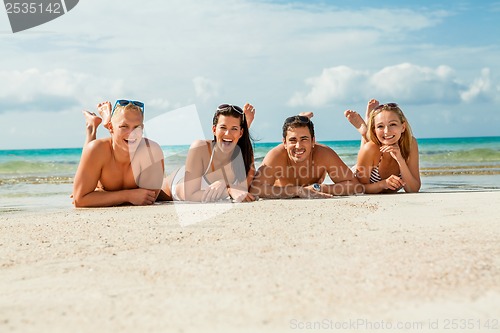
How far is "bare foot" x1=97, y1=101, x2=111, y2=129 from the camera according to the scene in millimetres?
7108

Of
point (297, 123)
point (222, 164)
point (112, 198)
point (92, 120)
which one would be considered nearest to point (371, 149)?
point (297, 123)

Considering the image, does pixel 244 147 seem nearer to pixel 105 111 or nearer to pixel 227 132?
pixel 227 132

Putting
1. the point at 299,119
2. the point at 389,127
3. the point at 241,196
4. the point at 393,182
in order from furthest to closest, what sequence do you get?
1. the point at 393,182
2. the point at 389,127
3. the point at 299,119
4. the point at 241,196

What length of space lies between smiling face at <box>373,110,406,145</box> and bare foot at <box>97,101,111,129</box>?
3351 mm

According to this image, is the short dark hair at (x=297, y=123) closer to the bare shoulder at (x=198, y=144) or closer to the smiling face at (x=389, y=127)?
the smiling face at (x=389, y=127)

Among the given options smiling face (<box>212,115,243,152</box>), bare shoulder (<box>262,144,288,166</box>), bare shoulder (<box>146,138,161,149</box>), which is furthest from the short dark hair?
bare shoulder (<box>146,138,161,149</box>)

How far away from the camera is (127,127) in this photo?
6.59 m

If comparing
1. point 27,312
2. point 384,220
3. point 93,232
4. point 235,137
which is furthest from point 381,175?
point 27,312

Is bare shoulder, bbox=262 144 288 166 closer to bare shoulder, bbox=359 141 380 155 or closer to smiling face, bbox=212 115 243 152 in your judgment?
smiling face, bbox=212 115 243 152

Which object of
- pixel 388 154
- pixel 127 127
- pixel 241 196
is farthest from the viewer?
pixel 388 154

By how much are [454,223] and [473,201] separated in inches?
71.6

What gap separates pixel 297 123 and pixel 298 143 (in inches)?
9.7

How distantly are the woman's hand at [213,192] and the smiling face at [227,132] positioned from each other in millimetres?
464

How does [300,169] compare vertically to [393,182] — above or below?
above
